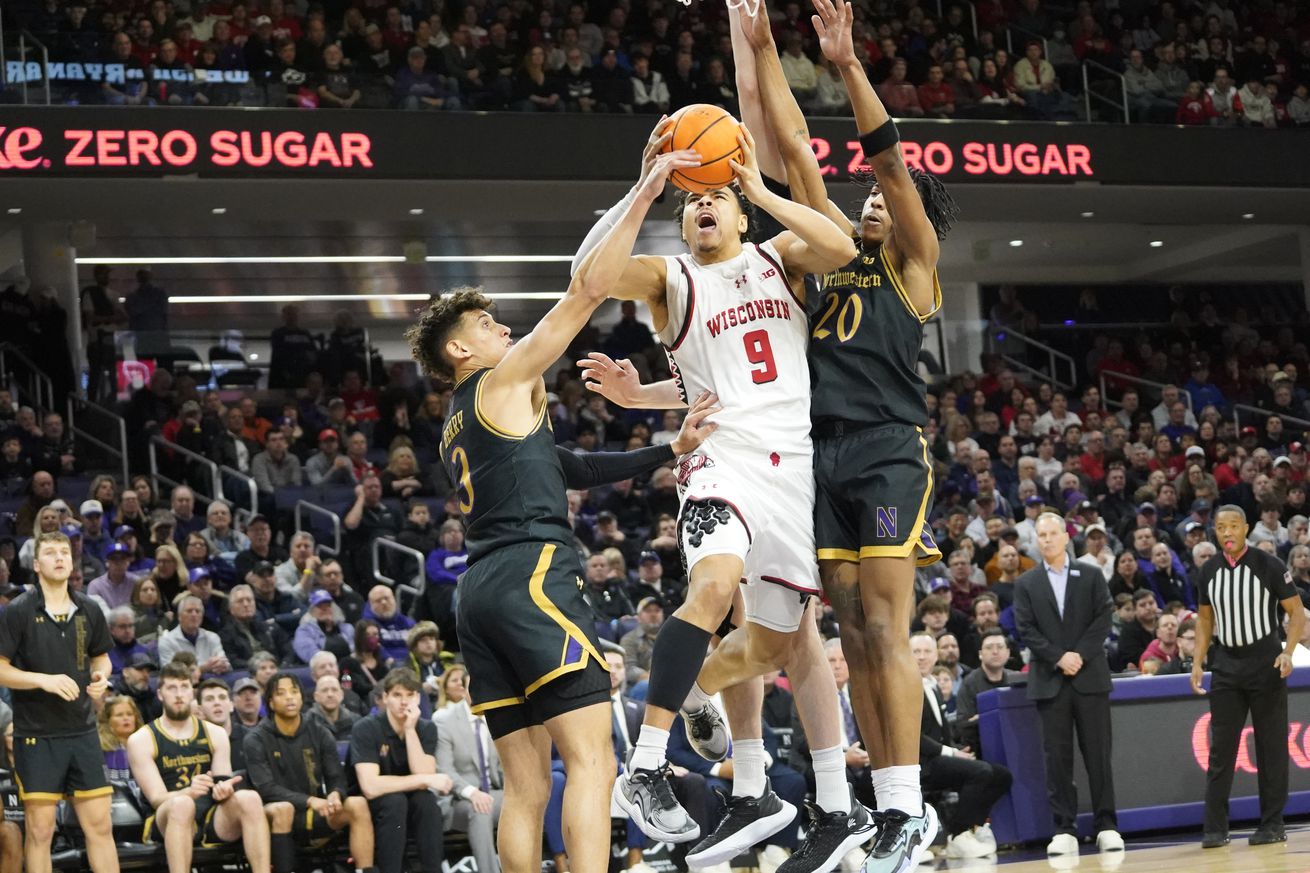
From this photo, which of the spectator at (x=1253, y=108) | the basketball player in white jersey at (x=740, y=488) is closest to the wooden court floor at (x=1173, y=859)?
the basketball player in white jersey at (x=740, y=488)

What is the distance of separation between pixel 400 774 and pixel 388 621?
10.3 feet

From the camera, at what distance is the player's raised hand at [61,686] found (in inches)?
364

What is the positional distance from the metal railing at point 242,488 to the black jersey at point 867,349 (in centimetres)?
1127

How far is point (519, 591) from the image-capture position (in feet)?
17.9

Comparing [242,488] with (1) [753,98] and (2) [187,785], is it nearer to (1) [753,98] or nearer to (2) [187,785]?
(2) [187,785]

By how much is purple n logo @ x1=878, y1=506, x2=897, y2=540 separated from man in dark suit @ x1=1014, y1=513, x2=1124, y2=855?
18.2 ft

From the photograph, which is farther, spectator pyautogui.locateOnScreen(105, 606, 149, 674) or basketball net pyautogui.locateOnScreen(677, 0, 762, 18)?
spectator pyautogui.locateOnScreen(105, 606, 149, 674)

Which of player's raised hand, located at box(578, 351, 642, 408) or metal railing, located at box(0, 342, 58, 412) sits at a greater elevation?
metal railing, located at box(0, 342, 58, 412)

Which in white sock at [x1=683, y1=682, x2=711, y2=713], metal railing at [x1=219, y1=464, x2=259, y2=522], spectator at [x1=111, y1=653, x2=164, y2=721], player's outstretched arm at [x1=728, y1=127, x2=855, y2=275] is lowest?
spectator at [x1=111, y1=653, x2=164, y2=721]

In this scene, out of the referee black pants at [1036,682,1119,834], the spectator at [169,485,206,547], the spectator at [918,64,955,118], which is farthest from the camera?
the spectator at [918,64,955,118]

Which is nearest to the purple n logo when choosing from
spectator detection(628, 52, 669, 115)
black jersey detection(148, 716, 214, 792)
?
black jersey detection(148, 716, 214, 792)

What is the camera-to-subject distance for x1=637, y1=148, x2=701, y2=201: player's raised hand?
5410mm

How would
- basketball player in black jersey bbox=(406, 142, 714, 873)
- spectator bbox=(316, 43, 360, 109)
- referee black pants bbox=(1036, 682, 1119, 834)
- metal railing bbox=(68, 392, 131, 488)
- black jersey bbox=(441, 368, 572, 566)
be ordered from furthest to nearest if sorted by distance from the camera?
spectator bbox=(316, 43, 360, 109) < metal railing bbox=(68, 392, 131, 488) < referee black pants bbox=(1036, 682, 1119, 834) < black jersey bbox=(441, 368, 572, 566) < basketball player in black jersey bbox=(406, 142, 714, 873)

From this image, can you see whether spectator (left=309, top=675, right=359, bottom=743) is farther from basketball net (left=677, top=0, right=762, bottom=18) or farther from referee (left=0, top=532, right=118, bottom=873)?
basketball net (left=677, top=0, right=762, bottom=18)
